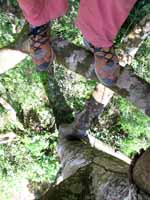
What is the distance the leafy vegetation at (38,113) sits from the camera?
172 inches

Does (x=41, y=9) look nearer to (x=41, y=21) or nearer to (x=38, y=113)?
(x=41, y=21)

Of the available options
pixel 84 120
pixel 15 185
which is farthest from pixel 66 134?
pixel 15 185

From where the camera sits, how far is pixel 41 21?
2.30 metres

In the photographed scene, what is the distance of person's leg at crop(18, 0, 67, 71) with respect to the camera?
220cm

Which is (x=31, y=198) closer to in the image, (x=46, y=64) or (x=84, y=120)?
(x=84, y=120)

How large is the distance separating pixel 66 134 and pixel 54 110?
74 centimetres

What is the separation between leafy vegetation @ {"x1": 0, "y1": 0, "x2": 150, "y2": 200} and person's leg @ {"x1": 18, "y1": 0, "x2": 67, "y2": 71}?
1.82 metres

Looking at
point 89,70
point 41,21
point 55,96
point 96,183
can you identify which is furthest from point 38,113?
point 96,183

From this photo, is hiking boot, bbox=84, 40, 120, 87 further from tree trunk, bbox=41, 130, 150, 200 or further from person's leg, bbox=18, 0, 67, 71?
tree trunk, bbox=41, 130, 150, 200

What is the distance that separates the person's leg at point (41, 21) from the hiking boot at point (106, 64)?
11.2 inches

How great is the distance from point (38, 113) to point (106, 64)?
8.09ft

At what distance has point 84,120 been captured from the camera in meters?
3.71

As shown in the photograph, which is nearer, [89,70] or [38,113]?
[89,70]

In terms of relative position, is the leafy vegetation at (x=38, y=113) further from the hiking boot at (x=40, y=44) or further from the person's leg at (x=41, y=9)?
the person's leg at (x=41, y=9)
